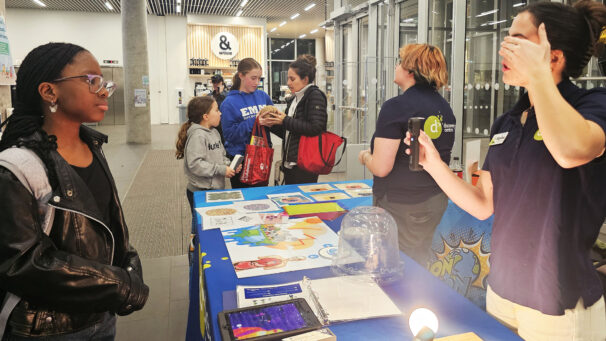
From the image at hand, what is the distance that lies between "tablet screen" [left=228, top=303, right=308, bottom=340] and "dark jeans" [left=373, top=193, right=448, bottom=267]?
1139mm

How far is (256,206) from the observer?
2.50 metres

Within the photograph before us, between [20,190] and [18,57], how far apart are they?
1767 centimetres

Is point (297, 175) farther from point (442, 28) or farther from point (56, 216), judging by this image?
point (442, 28)

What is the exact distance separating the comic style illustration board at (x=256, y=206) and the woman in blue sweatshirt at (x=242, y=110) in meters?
0.89

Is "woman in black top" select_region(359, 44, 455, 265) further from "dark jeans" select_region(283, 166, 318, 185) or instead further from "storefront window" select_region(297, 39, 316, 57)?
"storefront window" select_region(297, 39, 316, 57)

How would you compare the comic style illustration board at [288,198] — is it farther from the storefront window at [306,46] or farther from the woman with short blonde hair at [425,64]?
the storefront window at [306,46]

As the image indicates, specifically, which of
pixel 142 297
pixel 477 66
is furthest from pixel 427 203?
pixel 477 66

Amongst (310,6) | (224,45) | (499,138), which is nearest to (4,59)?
(499,138)

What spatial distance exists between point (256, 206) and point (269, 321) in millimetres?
1358

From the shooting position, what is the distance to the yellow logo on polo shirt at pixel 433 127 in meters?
2.21

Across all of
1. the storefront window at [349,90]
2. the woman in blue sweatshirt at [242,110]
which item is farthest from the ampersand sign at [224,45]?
the woman in blue sweatshirt at [242,110]

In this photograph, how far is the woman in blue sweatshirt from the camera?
3496 mm

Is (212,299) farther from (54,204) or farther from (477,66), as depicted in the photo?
(477,66)

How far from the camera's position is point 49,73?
1.31 m
